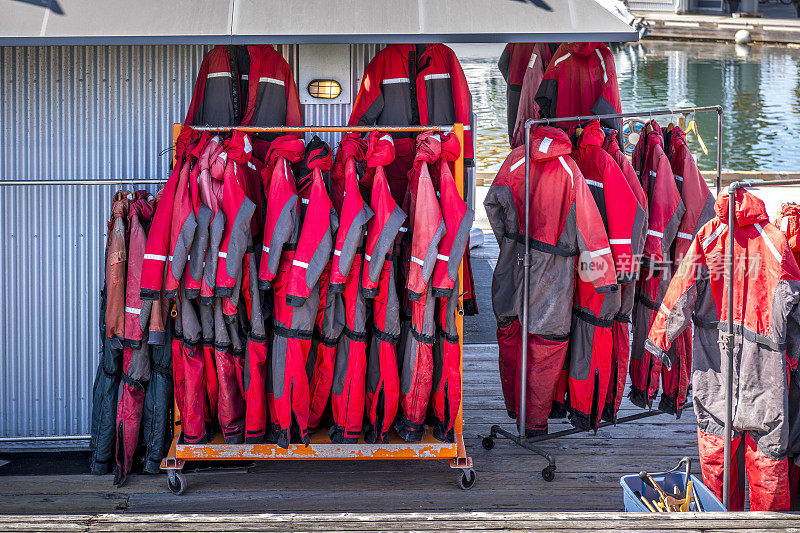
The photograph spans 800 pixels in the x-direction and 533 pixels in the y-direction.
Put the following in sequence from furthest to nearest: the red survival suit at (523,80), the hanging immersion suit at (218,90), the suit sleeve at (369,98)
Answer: the red survival suit at (523,80), the suit sleeve at (369,98), the hanging immersion suit at (218,90)

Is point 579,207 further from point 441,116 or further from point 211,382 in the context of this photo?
point 211,382

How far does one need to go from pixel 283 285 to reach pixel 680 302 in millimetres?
1613

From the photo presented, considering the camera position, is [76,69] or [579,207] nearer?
[579,207]

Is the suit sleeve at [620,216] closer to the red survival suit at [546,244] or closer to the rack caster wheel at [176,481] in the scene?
the red survival suit at [546,244]

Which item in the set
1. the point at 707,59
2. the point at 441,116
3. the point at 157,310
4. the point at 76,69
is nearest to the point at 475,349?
the point at 441,116

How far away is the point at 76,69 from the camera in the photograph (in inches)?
163

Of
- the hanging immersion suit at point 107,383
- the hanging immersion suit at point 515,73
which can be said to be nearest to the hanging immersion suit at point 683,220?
the hanging immersion suit at point 515,73

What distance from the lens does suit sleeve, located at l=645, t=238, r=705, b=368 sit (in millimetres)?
3213

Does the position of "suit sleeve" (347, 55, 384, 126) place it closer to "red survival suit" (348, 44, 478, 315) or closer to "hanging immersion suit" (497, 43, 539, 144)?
"red survival suit" (348, 44, 478, 315)

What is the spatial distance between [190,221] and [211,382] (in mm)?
743

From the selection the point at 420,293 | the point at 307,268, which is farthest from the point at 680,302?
the point at 307,268

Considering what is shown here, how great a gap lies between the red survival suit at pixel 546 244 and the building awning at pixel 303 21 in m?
0.50

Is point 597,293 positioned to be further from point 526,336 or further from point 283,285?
point 283,285

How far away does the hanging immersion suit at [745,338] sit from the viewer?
302 centimetres
